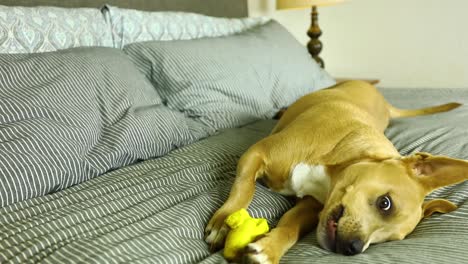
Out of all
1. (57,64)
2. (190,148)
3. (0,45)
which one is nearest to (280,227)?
(190,148)

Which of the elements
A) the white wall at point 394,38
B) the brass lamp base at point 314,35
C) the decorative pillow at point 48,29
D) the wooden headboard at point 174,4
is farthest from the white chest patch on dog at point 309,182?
the white wall at point 394,38

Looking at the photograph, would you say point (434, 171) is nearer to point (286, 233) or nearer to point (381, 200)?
point (381, 200)

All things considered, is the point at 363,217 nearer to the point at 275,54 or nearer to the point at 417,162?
the point at 417,162

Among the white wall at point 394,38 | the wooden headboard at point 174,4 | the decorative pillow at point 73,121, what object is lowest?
the white wall at point 394,38

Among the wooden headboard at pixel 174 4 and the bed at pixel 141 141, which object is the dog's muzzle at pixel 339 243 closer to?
the bed at pixel 141 141

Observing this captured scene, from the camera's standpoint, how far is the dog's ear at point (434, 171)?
1.14m

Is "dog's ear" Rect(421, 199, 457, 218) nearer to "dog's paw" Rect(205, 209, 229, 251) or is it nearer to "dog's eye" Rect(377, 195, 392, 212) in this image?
"dog's eye" Rect(377, 195, 392, 212)

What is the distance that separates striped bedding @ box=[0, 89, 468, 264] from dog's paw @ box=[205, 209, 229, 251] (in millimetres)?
22

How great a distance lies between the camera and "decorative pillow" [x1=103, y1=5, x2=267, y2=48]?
1.86m

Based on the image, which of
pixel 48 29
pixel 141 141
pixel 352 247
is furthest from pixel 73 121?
pixel 352 247

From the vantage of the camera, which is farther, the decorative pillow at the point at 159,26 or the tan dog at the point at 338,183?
the decorative pillow at the point at 159,26

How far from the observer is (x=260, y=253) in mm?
932

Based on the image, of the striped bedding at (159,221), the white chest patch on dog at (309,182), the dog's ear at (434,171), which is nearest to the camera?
the striped bedding at (159,221)

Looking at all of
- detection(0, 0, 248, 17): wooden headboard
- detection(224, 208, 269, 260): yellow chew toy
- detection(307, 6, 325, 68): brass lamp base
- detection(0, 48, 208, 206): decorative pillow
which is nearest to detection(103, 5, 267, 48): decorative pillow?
detection(0, 0, 248, 17): wooden headboard
